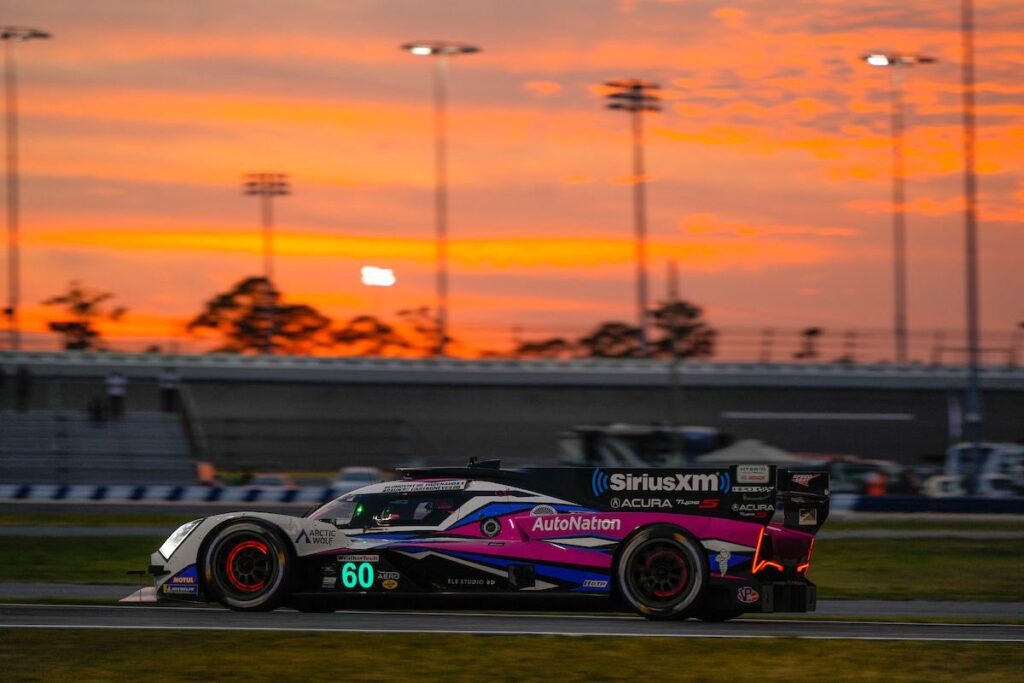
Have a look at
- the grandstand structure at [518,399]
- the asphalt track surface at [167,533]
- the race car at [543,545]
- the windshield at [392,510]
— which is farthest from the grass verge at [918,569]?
the grandstand structure at [518,399]

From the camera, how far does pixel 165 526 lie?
81.0ft

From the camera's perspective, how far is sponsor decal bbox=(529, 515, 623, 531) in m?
11.5

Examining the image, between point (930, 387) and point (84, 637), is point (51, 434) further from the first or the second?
point (930, 387)

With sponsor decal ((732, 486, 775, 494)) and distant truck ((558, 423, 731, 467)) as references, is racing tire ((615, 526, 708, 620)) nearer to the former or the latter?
sponsor decal ((732, 486, 775, 494))

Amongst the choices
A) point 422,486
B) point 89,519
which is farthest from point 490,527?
point 89,519

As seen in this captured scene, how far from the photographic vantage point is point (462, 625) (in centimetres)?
1116

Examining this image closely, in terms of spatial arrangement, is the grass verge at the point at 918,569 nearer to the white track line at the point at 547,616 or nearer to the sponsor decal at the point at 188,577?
the white track line at the point at 547,616

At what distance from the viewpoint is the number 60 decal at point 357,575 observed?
37.7 ft

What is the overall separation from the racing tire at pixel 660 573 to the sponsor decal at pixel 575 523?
0.64 feet

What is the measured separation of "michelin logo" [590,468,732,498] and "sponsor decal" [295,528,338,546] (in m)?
2.10

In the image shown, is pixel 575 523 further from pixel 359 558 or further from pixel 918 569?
pixel 918 569

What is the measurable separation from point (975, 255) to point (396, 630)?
1224 inches

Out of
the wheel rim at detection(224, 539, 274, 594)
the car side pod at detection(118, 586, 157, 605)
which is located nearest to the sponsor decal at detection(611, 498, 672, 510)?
the wheel rim at detection(224, 539, 274, 594)

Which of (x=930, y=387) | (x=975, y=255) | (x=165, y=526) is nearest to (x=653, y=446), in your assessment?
(x=975, y=255)
